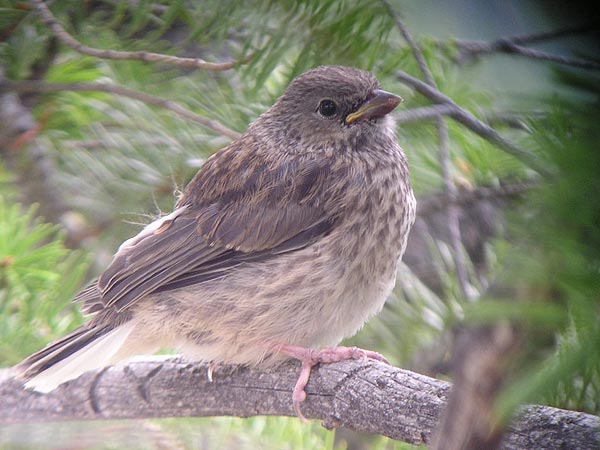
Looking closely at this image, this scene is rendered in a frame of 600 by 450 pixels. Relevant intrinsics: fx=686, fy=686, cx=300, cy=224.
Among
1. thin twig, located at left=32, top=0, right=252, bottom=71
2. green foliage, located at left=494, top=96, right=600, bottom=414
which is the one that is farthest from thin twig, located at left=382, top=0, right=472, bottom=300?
green foliage, located at left=494, top=96, right=600, bottom=414

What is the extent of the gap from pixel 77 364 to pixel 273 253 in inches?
25.2

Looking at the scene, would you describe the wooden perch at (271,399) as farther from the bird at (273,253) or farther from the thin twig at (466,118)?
the thin twig at (466,118)

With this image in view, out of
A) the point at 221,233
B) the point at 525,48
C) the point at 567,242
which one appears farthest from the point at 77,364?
the point at 567,242

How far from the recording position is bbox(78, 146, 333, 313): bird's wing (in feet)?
6.64

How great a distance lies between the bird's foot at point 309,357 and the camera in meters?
1.76

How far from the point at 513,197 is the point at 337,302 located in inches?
21.8

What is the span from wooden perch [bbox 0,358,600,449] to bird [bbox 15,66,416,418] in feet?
0.21

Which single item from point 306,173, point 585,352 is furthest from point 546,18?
point 306,173

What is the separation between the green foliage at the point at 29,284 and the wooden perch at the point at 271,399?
0.52 feet

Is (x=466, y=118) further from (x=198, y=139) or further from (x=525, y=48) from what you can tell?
(x=198, y=139)

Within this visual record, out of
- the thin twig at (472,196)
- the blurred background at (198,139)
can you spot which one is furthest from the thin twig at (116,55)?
the thin twig at (472,196)

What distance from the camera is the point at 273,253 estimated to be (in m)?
2.04

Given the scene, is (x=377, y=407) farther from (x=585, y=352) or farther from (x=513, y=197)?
(x=585, y=352)

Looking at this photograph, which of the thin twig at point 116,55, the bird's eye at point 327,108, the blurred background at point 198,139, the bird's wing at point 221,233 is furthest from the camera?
the bird's eye at point 327,108
